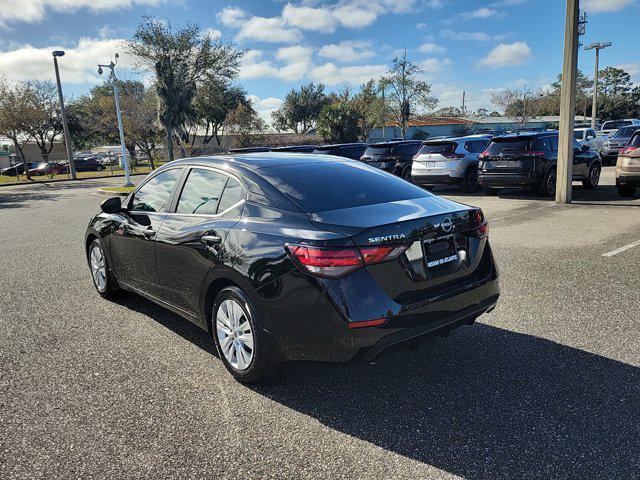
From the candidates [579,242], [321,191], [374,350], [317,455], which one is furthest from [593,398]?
[579,242]

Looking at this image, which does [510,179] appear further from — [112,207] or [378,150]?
[112,207]

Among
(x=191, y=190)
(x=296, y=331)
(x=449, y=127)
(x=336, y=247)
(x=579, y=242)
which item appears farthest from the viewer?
(x=449, y=127)

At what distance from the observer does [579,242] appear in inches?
292

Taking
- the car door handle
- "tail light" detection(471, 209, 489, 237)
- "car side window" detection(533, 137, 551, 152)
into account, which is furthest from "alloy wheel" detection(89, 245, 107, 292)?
"car side window" detection(533, 137, 551, 152)

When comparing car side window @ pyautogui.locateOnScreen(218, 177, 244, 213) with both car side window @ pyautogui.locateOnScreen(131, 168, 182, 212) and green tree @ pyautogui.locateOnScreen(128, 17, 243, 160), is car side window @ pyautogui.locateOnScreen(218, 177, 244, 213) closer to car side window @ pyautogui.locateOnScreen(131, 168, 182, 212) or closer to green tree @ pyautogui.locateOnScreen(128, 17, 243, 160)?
car side window @ pyautogui.locateOnScreen(131, 168, 182, 212)

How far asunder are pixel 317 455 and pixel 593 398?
5.93 feet

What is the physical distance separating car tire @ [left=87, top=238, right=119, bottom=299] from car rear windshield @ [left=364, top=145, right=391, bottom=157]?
12954 mm

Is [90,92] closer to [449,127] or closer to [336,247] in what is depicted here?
[449,127]

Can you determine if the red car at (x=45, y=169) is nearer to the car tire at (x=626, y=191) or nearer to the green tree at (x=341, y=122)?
the green tree at (x=341, y=122)

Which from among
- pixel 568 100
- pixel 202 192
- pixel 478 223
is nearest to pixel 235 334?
pixel 202 192

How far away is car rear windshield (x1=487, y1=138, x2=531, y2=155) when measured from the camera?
41.2 feet

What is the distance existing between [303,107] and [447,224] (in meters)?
63.6

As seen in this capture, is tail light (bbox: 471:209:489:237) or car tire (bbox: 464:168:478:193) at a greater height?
tail light (bbox: 471:209:489:237)

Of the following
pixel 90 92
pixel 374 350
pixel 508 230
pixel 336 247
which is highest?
pixel 90 92
